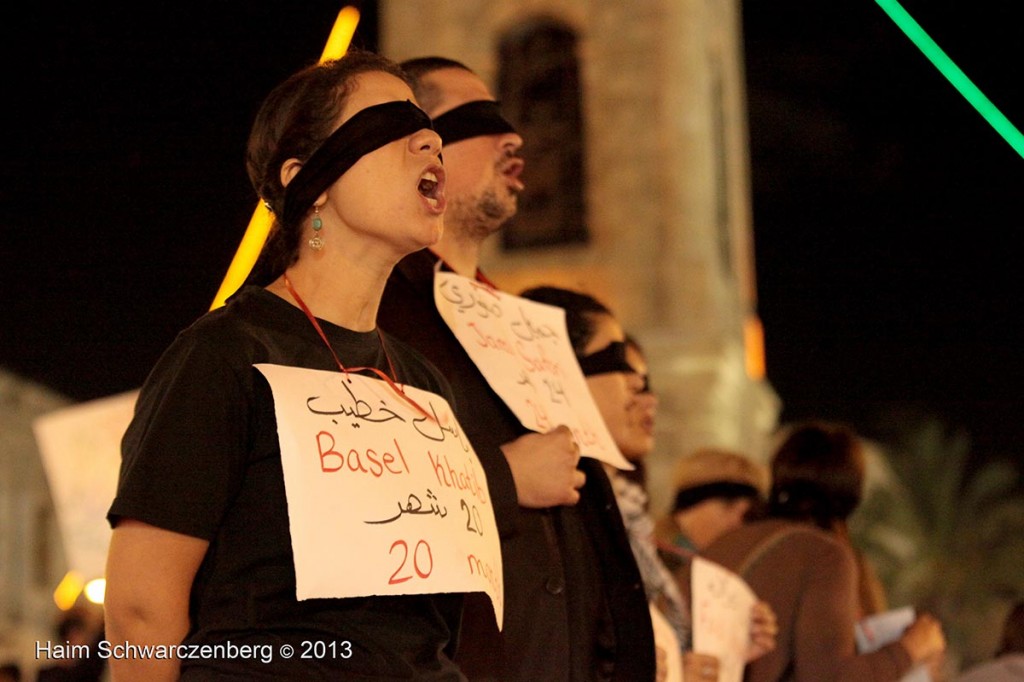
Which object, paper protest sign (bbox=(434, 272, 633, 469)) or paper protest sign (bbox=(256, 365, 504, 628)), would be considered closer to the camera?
paper protest sign (bbox=(256, 365, 504, 628))

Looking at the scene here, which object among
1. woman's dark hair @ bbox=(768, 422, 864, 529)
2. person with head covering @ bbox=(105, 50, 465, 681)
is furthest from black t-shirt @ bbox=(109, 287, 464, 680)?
woman's dark hair @ bbox=(768, 422, 864, 529)

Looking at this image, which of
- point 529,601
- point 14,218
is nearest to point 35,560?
point 14,218

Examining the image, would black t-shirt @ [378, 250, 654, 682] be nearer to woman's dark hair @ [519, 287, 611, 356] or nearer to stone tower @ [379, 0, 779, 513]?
woman's dark hair @ [519, 287, 611, 356]

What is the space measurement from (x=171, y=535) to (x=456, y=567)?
441mm

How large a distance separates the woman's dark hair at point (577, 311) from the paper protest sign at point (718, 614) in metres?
0.71

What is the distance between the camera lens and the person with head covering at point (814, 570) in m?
3.97

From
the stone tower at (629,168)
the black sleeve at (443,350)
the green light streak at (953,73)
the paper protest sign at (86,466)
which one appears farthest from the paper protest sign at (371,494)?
the stone tower at (629,168)

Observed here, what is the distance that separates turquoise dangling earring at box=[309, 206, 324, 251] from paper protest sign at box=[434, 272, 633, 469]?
0.54m

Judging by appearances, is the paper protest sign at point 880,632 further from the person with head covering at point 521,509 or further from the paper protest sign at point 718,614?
the person with head covering at point 521,509

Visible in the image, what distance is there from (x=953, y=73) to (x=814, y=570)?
163 centimetres

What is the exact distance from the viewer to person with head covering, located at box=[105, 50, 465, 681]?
78.9 inches

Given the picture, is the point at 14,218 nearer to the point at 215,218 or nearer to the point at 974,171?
the point at 215,218

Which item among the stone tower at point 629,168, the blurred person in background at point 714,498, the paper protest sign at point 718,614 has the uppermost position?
the stone tower at point 629,168

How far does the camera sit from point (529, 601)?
2795mm
